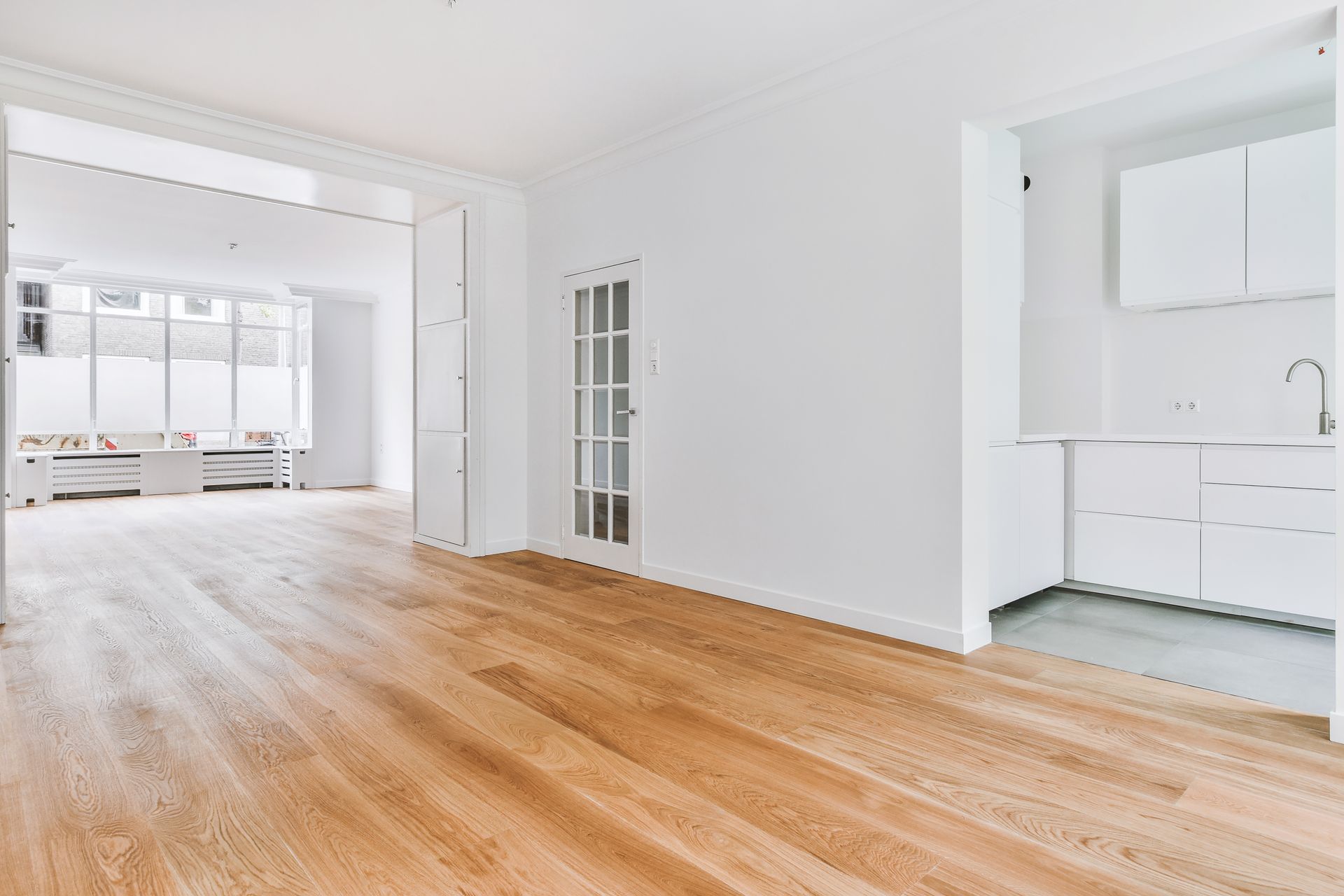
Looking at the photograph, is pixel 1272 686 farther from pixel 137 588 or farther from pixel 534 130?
pixel 137 588

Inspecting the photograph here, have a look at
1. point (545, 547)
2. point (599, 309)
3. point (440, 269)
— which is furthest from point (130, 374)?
point (599, 309)

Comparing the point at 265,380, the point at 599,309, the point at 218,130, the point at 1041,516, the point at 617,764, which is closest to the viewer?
the point at 617,764

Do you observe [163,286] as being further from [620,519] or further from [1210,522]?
[1210,522]

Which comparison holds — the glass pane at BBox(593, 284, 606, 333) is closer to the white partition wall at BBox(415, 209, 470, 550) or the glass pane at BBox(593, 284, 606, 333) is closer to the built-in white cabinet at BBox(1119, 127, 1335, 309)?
the white partition wall at BBox(415, 209, 470, 550)

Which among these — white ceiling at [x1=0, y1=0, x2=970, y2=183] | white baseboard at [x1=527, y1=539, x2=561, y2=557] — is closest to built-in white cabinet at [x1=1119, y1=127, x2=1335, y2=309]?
white ceiling at [x1=0, y1=0, x2=970, y2=183]

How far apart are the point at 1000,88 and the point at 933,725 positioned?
2.38m

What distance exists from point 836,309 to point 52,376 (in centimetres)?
974

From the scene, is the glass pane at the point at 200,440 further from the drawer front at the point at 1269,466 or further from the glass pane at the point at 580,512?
the drawer front at the point at 1269,466

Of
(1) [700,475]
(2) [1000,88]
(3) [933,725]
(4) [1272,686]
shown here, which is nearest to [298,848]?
(3) [933,725]

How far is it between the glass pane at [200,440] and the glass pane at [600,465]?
25.1 feet

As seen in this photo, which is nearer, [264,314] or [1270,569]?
[1270,569]

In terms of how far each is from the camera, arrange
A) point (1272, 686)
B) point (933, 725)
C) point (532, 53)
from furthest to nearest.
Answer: point (532, 53) < point (1272, 686) < point (933, 725)

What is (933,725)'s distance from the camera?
221 centimetres

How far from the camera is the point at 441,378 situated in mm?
5297
